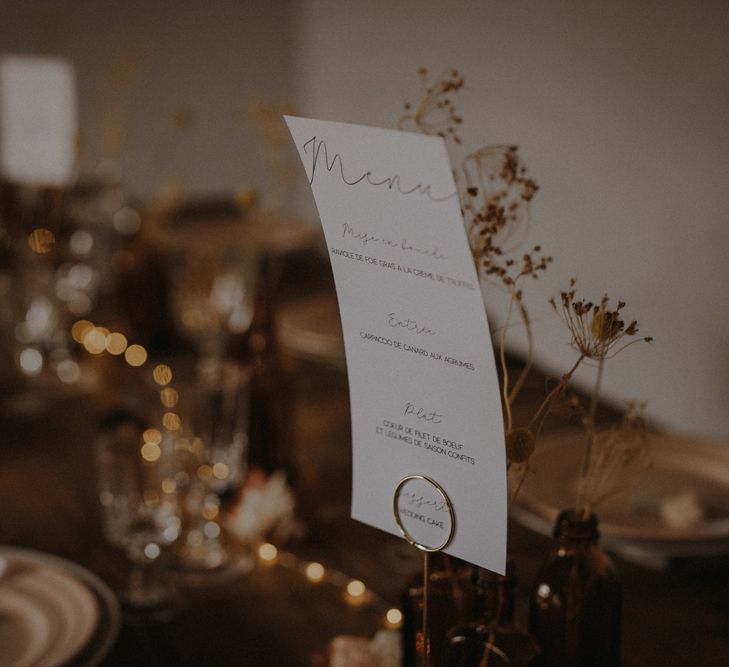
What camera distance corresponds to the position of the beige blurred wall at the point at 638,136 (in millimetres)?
1482

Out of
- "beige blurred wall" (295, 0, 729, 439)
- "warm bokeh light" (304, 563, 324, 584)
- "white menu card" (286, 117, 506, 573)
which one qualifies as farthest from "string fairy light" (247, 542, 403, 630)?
"beige blurred wall" (295, 0, 729, 439)

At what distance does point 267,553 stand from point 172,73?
3.37 meters

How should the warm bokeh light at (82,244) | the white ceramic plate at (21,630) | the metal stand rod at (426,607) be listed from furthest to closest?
the warm bokeh light at (82,244) < the white ceramic plate at (21,630) < the metal stand rod at (426,607)

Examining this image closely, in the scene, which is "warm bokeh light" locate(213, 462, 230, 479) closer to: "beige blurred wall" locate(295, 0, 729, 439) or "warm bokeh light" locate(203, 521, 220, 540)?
"warm bokeh light" locate(203, 521, 220, 540)

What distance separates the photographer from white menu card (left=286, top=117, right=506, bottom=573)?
56cm

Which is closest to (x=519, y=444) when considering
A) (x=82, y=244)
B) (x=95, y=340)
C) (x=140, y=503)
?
(x=140, y=503)

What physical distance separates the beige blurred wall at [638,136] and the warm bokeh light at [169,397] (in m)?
0.50

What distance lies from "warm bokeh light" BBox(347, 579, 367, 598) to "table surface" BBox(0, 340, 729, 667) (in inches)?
0.5

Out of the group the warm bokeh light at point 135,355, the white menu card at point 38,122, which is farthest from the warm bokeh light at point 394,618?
the white menu card at point 38,122

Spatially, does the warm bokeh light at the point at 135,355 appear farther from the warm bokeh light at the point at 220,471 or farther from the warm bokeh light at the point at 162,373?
the warm bokeh light at the point at 220,471

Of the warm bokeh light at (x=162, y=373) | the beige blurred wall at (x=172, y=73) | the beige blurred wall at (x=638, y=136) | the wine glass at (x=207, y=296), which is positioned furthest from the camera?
the beige blurred wall at (x=172, y=73)

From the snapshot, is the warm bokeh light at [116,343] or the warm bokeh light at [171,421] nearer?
the warm bokeh light at [171,421]

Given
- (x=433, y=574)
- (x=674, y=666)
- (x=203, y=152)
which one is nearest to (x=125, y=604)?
(x=433, y=574)

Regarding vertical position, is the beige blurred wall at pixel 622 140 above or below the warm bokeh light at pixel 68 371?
above
